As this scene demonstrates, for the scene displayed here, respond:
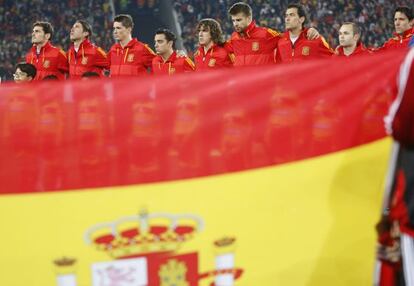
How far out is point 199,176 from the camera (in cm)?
304

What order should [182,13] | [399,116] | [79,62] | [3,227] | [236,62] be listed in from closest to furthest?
[399,116]
[3,227]
[236,62]
[79,62]
[182,13]

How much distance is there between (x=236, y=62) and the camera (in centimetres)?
805

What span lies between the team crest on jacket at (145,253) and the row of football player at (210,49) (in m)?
3.91

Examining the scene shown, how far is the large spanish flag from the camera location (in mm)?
2967

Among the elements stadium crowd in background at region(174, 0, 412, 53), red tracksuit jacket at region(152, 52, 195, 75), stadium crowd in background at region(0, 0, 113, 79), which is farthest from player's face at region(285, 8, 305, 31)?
stadium crowd in background at region(0, 0, 113, 79)

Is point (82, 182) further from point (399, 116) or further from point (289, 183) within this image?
point (399, 116)

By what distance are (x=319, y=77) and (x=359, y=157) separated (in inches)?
15.5

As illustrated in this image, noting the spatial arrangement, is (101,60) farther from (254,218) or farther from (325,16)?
(325,16)

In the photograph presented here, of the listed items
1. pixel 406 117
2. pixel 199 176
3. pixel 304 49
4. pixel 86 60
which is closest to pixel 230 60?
pixel 304 49

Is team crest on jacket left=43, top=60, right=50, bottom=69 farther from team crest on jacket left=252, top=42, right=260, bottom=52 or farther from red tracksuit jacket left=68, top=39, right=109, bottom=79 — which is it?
team crest on jacket left=252, top=42, right=260, bottom=52

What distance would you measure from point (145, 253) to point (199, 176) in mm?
400

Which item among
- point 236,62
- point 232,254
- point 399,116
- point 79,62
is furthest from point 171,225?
point 79,62

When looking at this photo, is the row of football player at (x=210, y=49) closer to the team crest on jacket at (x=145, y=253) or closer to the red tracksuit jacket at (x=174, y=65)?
the red tracksuit jacket at (x=174, y=65)

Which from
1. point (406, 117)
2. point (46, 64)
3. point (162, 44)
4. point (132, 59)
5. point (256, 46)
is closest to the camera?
point (406, 117)
